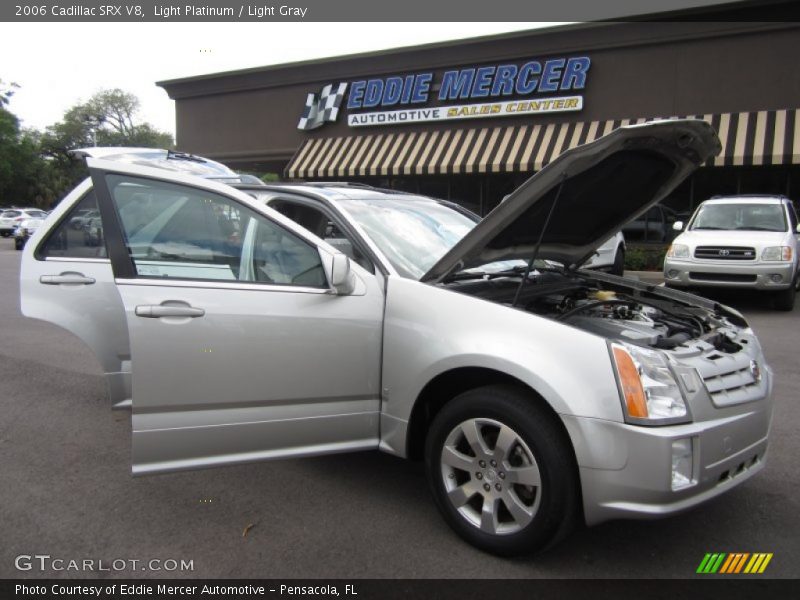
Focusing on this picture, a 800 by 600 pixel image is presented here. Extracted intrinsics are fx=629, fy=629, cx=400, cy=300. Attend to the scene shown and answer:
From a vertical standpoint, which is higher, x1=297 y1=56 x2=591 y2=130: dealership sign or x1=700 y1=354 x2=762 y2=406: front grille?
x1=297 y1=56 x2=591 y2=130: dealership sign

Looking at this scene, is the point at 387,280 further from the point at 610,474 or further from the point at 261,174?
the point at 261,174

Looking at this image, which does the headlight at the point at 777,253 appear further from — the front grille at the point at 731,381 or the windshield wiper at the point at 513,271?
the front grille at the point at 731,381

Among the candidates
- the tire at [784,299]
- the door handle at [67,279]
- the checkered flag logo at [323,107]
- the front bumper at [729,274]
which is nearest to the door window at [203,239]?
the door handle at [67,279]

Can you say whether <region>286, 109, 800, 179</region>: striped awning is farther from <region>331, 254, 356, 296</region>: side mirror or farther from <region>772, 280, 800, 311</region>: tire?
<region>331, 254, 356, 296</region>: side mirror

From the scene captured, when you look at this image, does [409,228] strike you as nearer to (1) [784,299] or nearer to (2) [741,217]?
(1) [784,299]

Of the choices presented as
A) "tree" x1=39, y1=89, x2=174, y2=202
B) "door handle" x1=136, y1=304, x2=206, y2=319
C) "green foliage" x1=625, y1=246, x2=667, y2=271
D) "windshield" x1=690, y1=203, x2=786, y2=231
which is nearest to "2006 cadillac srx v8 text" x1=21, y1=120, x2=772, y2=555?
"door handle" x1=136, y1=304, x2=206, y2=319

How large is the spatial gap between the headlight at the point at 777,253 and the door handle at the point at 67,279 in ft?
30.6

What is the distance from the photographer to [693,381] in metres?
2.67

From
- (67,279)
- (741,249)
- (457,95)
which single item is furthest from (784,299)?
(457,95)

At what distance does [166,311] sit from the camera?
3.07m

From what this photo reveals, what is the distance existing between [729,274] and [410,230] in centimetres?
776

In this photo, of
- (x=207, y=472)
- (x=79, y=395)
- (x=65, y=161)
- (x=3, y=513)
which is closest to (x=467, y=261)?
(x=207, y=472)

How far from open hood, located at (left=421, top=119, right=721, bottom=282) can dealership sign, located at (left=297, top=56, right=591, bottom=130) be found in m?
14.2

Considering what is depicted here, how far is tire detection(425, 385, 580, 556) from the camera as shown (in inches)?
106
